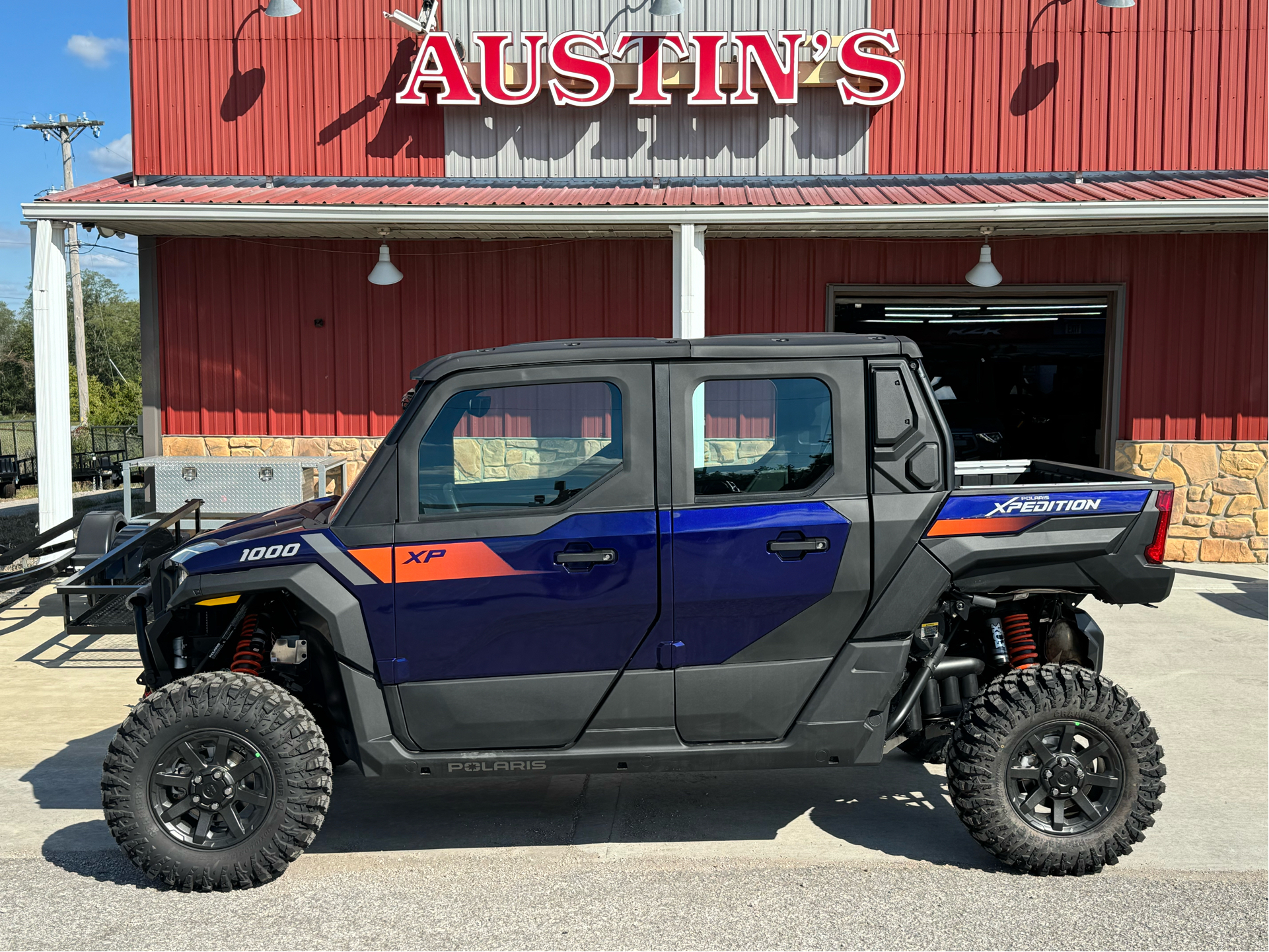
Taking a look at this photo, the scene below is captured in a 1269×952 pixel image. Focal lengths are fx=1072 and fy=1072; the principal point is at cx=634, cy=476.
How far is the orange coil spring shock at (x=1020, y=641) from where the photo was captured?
14.9 feet

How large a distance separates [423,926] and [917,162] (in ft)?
33.2

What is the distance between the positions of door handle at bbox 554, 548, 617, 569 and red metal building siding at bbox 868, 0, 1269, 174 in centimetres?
915

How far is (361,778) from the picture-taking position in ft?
17.9

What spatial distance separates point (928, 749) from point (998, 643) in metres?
1.17

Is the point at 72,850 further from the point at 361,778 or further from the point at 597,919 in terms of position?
the point at 597,919

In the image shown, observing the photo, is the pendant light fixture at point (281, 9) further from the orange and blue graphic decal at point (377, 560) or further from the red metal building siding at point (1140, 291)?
the orange and blue graphic decal at point (377, 560)

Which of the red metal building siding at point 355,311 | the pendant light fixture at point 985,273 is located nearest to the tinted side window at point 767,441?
the pendant light fixture at point 985,273

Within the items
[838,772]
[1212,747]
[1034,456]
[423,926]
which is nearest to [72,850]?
[423,926]

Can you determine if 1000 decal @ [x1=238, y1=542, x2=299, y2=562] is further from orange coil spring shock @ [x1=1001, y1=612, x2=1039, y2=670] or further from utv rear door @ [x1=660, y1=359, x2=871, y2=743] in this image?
orange coil spring shock @ [x1=1001, y1=612, x2=1039, y2=670]

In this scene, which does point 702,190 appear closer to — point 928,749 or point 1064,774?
point 928,749

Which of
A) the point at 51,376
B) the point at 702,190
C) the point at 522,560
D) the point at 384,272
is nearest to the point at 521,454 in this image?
the point at 522,560

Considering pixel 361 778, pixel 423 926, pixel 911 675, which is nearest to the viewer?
pixel 423 926

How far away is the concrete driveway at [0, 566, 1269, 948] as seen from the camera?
3795 millimetres

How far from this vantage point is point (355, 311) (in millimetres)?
12094
